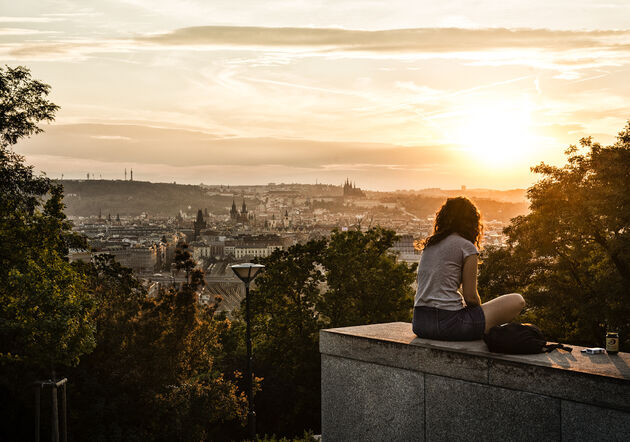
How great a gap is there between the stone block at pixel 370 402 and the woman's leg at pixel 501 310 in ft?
2.12

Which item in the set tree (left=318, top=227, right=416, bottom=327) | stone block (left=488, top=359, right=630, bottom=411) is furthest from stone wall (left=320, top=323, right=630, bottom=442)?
tree (left=318, top=227, right=416, bottom=327)

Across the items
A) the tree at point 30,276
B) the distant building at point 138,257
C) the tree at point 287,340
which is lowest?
the distant building at point 138,257

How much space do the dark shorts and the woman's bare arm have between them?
6 cm

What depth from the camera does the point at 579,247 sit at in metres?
18.6

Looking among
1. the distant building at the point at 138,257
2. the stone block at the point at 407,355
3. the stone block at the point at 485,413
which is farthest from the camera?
the distant building at the point at 138,257

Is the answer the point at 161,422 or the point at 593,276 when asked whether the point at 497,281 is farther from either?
the point at 161,422

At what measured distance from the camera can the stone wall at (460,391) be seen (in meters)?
3.95

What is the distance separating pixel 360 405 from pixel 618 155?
14.9m

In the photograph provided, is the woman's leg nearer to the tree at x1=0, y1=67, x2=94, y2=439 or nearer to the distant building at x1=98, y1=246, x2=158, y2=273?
the tree at x1=0, y1=67, x2=94, y2=439

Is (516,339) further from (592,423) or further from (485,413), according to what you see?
(592,423)

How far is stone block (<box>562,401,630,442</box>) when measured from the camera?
3.81m

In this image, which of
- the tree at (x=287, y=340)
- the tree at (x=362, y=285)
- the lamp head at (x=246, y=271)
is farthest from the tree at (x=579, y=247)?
the lamp head at (x=246, y=271)

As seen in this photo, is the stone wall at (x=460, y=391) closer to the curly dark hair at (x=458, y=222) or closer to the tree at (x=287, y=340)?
the curly dark hair at (x=458, y=222)

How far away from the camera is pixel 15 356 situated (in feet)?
48.8
